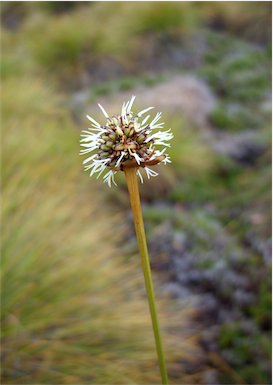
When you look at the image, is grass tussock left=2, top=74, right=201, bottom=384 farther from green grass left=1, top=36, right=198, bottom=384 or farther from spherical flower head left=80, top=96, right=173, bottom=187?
spherical flower head left=80, top=96, right=173, bottom=187

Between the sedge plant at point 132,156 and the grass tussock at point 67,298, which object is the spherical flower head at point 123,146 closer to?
the sedge plant at point 132,156

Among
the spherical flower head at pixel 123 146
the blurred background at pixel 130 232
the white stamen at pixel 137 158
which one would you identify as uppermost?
the blurred background at pixel 130 232

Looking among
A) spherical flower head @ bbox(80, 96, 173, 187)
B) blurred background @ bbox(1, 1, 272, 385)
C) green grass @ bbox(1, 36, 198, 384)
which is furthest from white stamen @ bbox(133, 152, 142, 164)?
green grass @ bbox(1, 36, 198, 384)

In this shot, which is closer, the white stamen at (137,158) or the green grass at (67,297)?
the white stamen at (137,158)

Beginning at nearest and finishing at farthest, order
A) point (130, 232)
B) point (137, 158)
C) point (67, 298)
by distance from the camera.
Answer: point (137, 158) → point (67, 298) → point (130, 232)

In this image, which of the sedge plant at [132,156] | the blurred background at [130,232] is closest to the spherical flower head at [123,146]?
the sedge plant at [132,156]

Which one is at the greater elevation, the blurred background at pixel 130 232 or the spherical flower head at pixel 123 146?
the blurred background at pixel 130 232

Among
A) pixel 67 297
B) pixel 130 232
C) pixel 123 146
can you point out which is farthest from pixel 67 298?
pixel 123 146

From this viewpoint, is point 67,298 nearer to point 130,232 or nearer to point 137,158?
point 130,232
